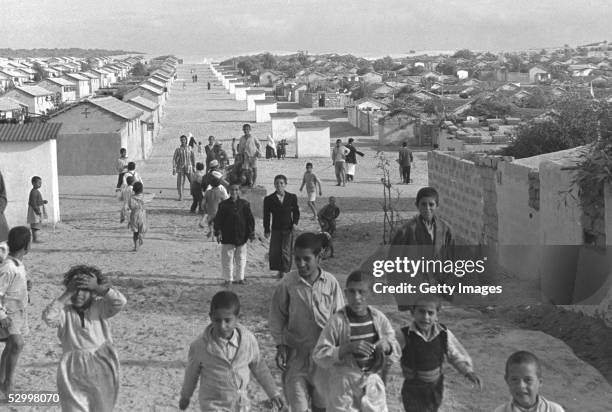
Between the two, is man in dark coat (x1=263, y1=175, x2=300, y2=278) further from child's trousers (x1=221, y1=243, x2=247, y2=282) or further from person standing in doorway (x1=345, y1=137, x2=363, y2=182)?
person standing in doorway (x1=345, y1=137, x2=363, y2=182)

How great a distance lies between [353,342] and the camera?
459 centimetres

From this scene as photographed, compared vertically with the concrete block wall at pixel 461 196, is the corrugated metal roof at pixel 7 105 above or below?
above

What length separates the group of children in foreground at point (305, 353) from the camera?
15.2 feet

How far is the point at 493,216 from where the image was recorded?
500 inches

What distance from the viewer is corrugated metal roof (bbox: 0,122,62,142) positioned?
1441cm

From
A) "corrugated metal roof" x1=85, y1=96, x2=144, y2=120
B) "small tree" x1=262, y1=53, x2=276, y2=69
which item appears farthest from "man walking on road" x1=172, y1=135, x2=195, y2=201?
"small tree" x1=262, y1=53, x2=276, y2=69

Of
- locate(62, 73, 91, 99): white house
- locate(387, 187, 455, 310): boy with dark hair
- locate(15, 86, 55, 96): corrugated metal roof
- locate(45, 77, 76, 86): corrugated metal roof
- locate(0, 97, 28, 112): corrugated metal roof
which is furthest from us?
locate(62, 73, 91, 99): white house

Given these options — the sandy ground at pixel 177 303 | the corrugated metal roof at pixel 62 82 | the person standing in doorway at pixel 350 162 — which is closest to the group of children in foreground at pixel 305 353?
the sandy ground at pixel 177 303

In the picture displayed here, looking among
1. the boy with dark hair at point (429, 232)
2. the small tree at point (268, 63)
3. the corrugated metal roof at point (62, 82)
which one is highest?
the small tree at point (268, 63)

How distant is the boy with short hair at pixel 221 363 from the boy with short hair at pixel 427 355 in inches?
33.9

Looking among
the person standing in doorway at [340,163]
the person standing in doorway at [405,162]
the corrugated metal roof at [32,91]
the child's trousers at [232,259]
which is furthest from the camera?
the corrugated metal roof at [32,91]

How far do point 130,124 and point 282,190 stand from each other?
52.5 feet

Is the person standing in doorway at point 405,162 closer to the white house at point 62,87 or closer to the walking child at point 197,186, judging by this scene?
the walking child at point 197,186

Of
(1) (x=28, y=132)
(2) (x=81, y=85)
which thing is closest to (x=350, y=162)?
(1) (x=28, y=132)
